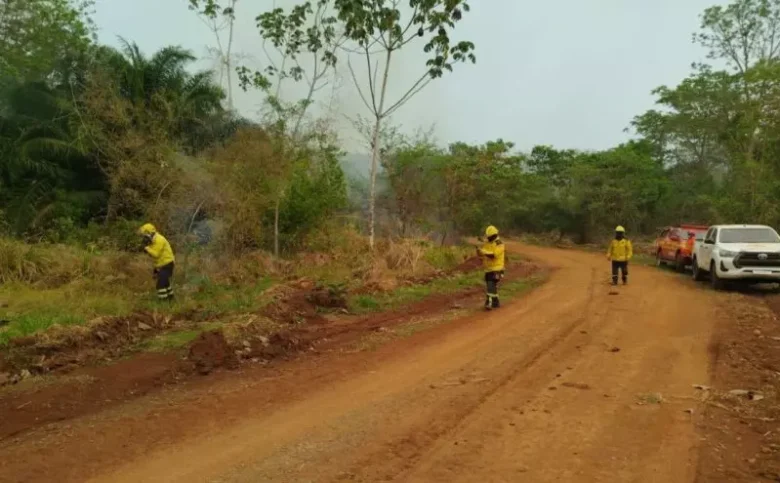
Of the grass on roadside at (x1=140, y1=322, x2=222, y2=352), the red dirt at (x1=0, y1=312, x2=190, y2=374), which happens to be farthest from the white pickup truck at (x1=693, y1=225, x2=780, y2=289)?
the red dirt at (x1=0, y1=312, x2=190, y2=374)

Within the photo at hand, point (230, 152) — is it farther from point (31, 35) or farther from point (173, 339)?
point (31, 35)

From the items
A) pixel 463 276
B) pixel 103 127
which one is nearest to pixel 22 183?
pixel 103 127

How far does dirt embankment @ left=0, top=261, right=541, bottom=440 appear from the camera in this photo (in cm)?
666

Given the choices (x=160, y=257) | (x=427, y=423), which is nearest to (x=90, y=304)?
(x=160, y=257)

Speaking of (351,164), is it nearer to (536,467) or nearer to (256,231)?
(256,231)

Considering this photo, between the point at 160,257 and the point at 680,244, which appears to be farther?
the point at 680,244

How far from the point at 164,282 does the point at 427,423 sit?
880 cm

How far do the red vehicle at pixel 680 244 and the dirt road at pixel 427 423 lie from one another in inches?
552

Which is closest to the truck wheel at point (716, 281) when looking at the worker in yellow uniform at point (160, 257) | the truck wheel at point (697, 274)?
the truck wheel at point (697, 274)

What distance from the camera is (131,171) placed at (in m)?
16.9

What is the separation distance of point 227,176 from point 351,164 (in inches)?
404

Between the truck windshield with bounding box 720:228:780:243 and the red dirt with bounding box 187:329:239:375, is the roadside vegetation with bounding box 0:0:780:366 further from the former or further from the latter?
the truck windshield with bounding box 720:228:780:243

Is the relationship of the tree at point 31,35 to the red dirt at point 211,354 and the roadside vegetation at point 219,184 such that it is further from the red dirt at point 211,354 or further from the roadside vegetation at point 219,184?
the red dirt at point 211,354

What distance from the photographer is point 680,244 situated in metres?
23.1
